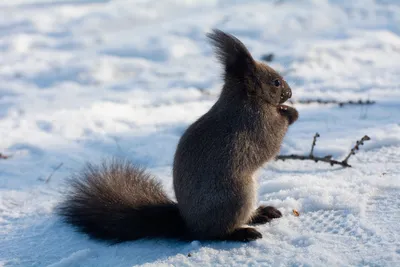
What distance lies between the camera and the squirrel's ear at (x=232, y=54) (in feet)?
9.38

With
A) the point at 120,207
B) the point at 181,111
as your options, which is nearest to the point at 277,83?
the point at 120,207

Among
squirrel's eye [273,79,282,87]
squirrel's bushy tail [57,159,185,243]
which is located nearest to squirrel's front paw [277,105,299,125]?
squirrel's eye [273,79,282,87]

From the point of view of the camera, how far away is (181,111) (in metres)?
5.45

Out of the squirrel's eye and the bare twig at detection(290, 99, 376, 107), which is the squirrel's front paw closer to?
the squirrel's eye

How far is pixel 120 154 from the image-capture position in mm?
4363

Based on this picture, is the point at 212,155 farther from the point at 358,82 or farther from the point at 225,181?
the point at 358,82

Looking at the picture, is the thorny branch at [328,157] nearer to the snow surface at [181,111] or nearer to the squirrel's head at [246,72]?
the snow surface at [181,111]

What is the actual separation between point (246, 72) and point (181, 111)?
247cm

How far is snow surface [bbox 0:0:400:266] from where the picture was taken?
2709 mm

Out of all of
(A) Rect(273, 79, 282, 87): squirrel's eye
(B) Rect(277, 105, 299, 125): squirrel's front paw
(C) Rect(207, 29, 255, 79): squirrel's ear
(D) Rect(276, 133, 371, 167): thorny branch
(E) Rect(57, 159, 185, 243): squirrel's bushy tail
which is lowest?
(E) Rect(57, 159, 185, 243): squirrel's bushy tail

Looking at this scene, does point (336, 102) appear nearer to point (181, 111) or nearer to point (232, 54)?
point (181, 111)

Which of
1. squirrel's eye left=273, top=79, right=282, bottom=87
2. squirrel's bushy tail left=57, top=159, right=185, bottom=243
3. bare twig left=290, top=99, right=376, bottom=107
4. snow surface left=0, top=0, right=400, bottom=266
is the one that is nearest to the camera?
snow surface left=0, top=0, right=400, bottom=266

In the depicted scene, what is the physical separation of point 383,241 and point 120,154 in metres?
2.45

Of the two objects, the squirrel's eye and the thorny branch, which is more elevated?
the squirrel's eye
